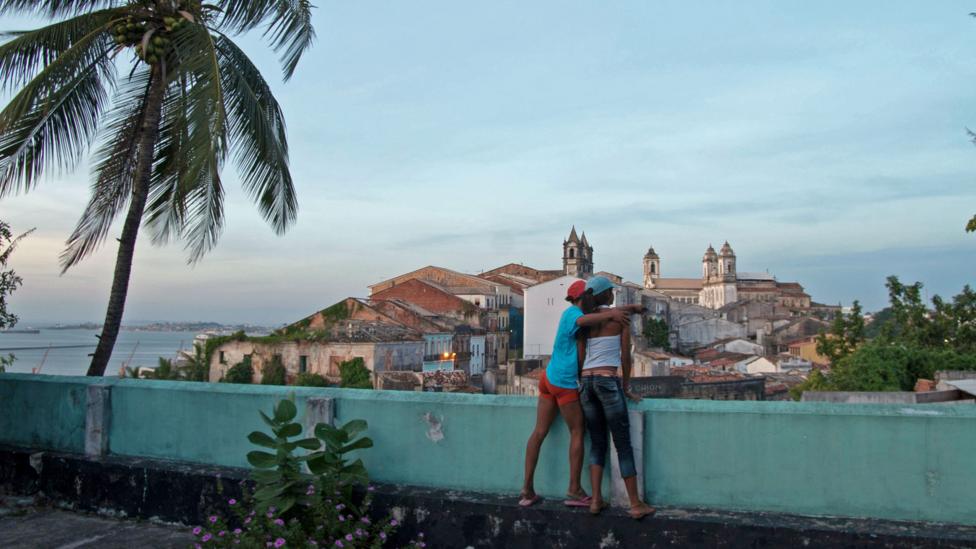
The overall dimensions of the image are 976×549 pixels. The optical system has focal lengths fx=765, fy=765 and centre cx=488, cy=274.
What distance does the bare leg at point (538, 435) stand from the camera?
14.0ft

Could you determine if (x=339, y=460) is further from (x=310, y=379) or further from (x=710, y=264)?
(x=710, y=264)

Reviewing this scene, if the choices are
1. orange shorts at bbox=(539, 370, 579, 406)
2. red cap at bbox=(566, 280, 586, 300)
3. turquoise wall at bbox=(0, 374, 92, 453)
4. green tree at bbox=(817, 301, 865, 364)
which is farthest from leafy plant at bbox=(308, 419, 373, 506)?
green tree at bbox=(817, 301, 865, 364)

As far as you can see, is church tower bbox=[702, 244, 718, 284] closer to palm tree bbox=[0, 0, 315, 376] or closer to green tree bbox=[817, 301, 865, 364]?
green tree bbox=[817, 301, 865, 364]

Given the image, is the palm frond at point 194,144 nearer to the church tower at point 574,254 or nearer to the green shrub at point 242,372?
the green shrub at point 242,372

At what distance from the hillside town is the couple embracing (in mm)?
12432

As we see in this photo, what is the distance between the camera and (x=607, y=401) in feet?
13.6

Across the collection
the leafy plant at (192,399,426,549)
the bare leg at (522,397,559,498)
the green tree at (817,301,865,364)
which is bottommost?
the leafy plant at (192,399,426,549)

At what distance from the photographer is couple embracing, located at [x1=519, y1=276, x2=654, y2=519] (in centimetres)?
414

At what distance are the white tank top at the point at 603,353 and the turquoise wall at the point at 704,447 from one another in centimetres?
33

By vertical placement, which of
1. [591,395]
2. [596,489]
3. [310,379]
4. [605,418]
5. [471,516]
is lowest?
[310,379]

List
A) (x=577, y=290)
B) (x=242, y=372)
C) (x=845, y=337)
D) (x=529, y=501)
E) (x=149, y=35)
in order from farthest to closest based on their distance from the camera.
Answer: (x=242, y=372) → (x=845, y=337) → (x=149, y=35) → (x=577, y=290) → (x=529, y=501)

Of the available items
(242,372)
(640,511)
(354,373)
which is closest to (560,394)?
(640,511)

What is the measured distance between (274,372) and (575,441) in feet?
126

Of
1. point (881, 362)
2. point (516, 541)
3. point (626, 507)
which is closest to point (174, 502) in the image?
point (516, 541)
